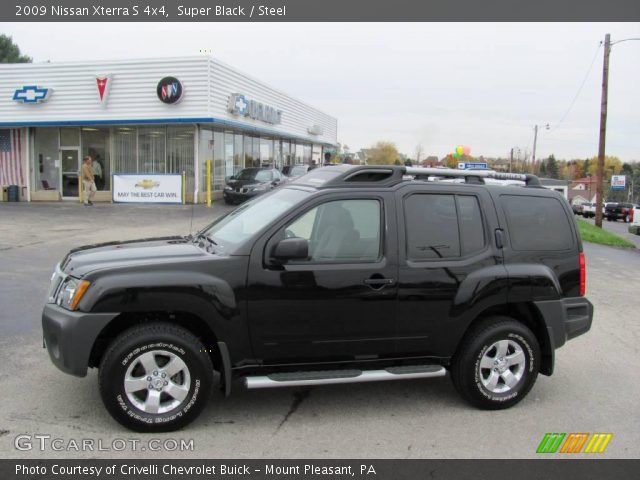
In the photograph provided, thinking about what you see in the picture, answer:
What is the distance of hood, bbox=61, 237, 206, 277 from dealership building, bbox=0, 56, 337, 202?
713 inches

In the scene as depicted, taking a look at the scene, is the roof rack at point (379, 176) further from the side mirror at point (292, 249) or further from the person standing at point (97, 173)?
the person standing at point (97, 173)

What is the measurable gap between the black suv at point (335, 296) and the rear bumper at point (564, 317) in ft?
0.04

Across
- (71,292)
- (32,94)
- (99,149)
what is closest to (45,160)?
(99,149)

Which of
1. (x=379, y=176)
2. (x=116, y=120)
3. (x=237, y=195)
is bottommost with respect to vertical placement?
(x=237, y=195)

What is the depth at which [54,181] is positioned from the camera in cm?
2452

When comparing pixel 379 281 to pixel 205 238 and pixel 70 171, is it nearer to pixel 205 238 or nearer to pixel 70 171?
pixel 205 238

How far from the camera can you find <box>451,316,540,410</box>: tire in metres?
4.51

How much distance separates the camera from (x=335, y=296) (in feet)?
13.8

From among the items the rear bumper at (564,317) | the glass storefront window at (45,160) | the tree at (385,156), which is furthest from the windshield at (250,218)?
the glass storefront window at (45,160)

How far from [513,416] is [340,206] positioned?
2.17 meters

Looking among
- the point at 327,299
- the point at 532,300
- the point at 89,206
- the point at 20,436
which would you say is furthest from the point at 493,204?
the point at 89,206

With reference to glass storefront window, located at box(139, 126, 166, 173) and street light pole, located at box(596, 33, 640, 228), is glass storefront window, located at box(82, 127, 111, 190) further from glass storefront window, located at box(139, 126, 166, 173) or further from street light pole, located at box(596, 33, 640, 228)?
street light pole, located at box(596, 33, 640, 228)

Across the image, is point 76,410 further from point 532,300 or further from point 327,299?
point 532,300

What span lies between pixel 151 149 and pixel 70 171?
375 centimetres
